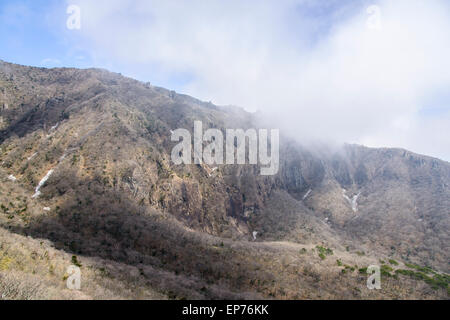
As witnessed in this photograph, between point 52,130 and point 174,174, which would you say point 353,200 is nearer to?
point 174,174

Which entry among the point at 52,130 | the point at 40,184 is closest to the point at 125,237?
the point at 40,184

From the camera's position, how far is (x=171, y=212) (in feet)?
254

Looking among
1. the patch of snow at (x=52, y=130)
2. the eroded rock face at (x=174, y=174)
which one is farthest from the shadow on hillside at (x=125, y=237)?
the patch of snow at (x=52, y=130)

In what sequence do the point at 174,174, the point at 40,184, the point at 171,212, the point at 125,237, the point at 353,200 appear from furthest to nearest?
the point at 353,200
the point at 174,174
the point at 171,212
the point at 40,184
the point at 125,237

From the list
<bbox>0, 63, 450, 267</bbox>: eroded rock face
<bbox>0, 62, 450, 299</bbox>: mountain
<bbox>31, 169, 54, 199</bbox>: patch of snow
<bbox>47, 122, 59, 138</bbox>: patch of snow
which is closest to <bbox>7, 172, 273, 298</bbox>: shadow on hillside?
<bbox>0, 62, 450, 299</bbox>: mountain

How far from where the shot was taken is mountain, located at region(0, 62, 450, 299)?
38.1m

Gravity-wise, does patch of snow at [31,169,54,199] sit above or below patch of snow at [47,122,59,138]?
below

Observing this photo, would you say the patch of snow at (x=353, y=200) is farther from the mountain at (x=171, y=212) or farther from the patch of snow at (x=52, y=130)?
the patch of snow at (x=52, y=130)

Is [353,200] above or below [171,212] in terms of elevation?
below

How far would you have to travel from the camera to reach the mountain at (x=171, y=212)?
38078 mm

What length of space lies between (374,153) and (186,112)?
449ft

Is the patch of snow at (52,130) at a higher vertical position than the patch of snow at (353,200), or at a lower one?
higher

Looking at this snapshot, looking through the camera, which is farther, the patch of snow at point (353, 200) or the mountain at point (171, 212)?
the patch of snow at point (353, 200)

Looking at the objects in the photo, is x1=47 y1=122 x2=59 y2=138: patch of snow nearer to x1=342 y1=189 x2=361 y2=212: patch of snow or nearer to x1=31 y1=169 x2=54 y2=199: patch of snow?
x1=31 y1=169 x2=54 y2=199: patch of snow
